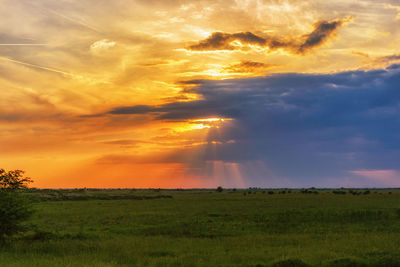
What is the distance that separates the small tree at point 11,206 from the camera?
27422 mm

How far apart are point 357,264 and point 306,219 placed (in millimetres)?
23658

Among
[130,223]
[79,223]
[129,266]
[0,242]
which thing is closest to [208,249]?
[129,266]

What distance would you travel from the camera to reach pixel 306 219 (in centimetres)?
4406

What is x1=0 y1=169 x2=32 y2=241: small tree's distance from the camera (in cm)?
2742

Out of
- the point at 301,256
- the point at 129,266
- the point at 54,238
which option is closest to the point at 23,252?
the point at 54,238

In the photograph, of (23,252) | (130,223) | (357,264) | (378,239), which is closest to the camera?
(357,264)

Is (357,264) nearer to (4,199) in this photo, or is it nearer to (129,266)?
(129,266)

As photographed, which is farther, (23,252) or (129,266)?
(23,252)

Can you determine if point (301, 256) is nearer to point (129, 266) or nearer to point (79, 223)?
point (129, 266)

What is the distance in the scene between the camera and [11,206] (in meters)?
27.7

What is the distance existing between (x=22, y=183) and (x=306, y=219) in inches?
1163

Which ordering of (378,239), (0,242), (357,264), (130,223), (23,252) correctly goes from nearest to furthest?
(357,264) < (23,252) < (0,242) < (378,239) < (130,223)

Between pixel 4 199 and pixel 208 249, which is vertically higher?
pixel 4 199

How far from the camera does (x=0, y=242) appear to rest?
27500mm
